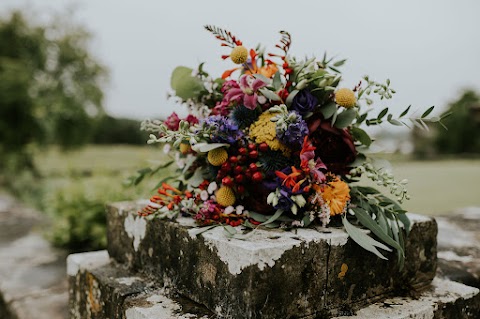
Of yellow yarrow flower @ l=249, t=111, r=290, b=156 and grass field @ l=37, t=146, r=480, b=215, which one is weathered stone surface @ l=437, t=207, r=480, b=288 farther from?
yellow yarrow flower @ l=249, t=111, r=290, b=156

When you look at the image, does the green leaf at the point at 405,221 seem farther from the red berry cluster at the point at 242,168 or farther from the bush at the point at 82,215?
the bush at the point at 82,215

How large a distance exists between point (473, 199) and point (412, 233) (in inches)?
184

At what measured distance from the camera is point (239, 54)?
1.47 meters

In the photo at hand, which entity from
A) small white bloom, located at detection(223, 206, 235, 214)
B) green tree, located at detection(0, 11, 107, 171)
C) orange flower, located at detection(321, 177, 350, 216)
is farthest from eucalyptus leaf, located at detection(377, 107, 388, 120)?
green tree, located at detection(0, 11, 107, 171)

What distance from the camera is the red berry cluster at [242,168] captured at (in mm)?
1414

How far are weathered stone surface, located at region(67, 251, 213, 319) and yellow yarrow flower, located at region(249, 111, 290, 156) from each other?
57cm

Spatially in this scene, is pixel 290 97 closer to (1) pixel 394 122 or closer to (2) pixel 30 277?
(1) pixel 394 122

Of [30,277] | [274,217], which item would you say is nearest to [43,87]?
[30,277]

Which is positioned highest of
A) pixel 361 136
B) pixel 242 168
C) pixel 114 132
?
pixel 114 132

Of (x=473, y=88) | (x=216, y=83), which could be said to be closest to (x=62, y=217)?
(x=216, y=83)

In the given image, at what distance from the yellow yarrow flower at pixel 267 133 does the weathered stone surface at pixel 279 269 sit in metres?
0.29

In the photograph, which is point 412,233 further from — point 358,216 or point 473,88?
point 473,88

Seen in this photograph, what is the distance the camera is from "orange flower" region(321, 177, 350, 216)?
1418mm

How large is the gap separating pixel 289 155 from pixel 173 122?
1.64 feet
